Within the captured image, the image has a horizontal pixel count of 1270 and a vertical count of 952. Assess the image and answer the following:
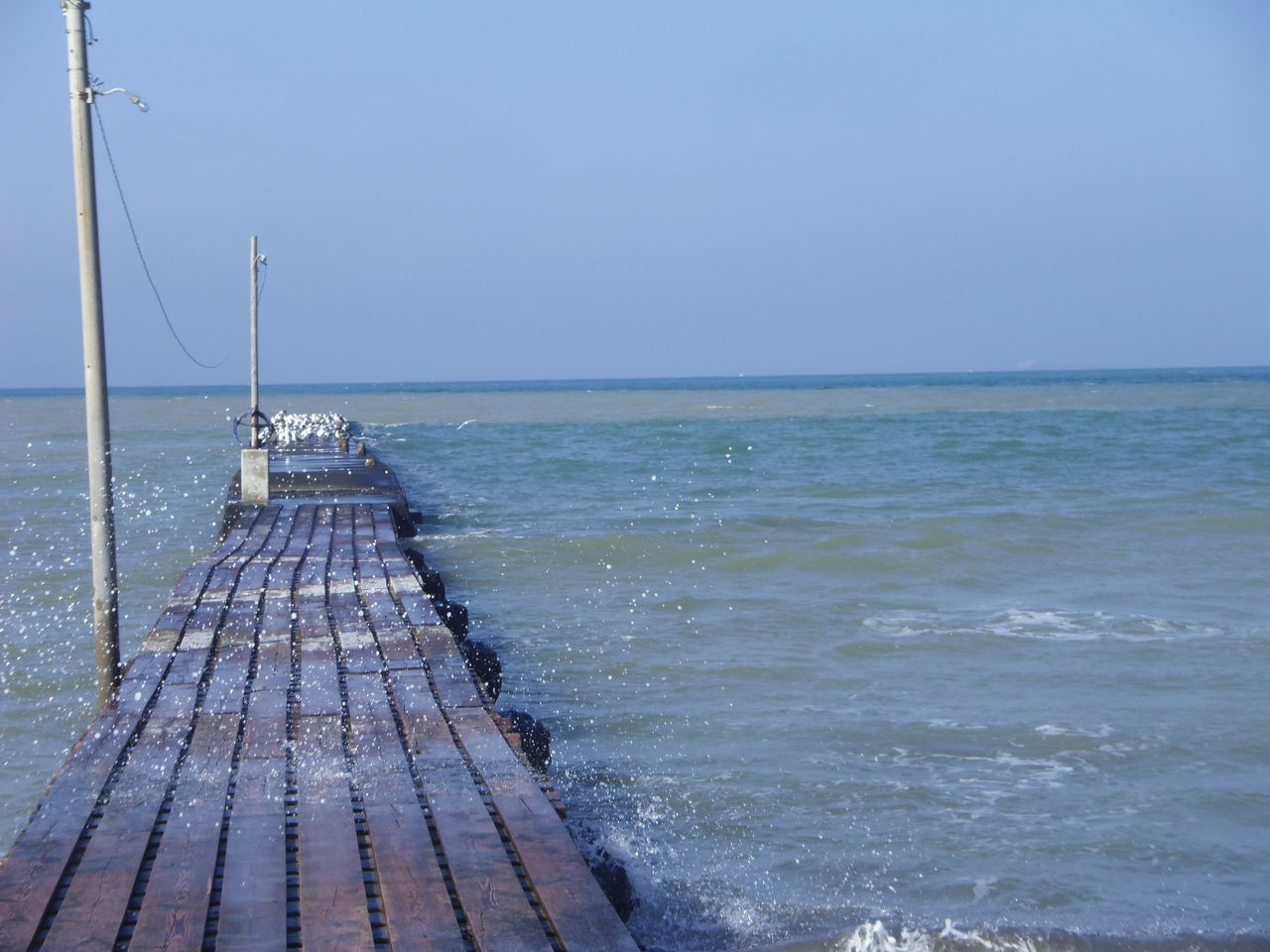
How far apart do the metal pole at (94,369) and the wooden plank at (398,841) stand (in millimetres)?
2002

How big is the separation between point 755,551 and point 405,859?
1126cm

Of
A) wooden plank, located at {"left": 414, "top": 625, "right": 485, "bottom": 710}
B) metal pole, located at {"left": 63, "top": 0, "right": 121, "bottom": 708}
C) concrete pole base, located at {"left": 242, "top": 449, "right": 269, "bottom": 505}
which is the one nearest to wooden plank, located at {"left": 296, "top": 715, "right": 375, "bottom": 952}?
wooden plank, located at {"left": 414, "top": 625, "right": 485, "bottom": 710}

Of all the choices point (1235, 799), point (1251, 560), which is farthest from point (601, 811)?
point (1251, 560)

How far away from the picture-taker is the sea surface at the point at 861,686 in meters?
5.51

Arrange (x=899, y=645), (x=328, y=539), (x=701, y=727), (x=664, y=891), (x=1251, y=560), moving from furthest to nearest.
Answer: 1. (x=1251, y=560)
2. (x=328, y=539)
3. (x=899, y=645)
4. (x=701, y=727)
5. (x=664, y=891)

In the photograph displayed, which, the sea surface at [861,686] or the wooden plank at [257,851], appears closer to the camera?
the wooden plank at [257,851]

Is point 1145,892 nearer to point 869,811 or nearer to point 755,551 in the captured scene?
point 869,811

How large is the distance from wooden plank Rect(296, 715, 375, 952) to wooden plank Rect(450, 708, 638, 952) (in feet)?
1.79

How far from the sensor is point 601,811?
6.45m

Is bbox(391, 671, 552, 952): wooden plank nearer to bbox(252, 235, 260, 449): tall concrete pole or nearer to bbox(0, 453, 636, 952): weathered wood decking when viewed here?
bbox(0, 453, 636, 952): weathered wood decking

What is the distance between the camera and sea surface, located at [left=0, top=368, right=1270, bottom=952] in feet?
18.1

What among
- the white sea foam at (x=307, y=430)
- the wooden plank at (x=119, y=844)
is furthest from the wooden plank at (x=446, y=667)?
the white sea foam at (x=307, y=430)

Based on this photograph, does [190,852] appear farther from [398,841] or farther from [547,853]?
[547,853]

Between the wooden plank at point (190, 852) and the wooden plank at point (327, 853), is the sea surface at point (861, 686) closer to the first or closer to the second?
the wooden plank at point (327, 853)
